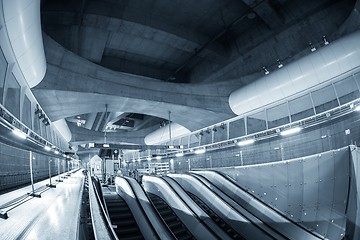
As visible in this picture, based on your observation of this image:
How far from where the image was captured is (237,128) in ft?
36.9

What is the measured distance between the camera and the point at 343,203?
6.56 m

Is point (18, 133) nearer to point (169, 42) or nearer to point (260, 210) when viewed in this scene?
point (260, 210)

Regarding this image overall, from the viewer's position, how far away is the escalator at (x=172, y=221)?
8009 millimetres

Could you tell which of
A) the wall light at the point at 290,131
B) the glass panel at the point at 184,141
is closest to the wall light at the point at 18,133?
the wall light at the point at 290,131

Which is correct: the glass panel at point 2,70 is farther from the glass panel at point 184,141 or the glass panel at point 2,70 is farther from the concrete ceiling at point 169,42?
the glass panel at point 184,141

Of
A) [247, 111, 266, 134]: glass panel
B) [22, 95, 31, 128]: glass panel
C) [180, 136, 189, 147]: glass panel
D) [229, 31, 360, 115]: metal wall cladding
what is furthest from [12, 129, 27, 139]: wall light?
[180, 136, 189, 147]: glass panel

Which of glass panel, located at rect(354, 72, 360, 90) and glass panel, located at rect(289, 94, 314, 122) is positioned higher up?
glass panel, located at rect(354, 72, 360, 90)

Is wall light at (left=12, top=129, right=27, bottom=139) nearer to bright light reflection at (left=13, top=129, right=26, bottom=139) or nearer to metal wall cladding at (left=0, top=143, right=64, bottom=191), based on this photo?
bright light reflection at (left=13, top=129, right=26, bottom=139)

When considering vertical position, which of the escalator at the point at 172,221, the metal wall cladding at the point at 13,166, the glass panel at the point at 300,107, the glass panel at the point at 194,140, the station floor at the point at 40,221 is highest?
the glass panel at the point at 300,107

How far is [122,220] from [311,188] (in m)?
6.63

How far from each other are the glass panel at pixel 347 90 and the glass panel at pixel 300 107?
0.94m

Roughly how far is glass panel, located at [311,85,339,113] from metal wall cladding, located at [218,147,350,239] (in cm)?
149

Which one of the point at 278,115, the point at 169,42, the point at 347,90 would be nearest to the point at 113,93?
the point at 169,42

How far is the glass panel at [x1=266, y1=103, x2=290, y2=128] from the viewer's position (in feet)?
28.9
